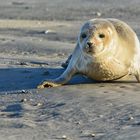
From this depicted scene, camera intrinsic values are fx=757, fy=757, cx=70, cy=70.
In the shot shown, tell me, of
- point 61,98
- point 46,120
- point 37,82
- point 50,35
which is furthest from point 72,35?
point 46,120

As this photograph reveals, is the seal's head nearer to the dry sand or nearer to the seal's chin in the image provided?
the seal's chin

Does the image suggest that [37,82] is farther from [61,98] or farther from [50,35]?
[50,35]

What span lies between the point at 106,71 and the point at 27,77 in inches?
45.1

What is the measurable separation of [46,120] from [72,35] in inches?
258

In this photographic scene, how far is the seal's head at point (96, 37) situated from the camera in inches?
277

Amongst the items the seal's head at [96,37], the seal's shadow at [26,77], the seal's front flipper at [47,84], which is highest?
the seal's head at [96,37]

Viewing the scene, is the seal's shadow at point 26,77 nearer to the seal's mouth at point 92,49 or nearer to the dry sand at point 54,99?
the dry sand at point 54,99

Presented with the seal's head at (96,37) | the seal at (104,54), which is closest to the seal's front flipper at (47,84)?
the seal at (104,54)

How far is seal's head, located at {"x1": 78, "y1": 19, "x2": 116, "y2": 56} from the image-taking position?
7043mm

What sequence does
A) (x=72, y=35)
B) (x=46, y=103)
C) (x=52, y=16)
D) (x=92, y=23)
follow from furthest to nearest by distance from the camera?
(x=52, y=16), (x=72, y=35), (x=92, y=23), (x=46, y=103)

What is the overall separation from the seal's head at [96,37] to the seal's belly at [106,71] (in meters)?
0.23

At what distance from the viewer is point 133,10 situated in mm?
16188

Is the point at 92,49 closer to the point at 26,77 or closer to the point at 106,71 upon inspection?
the point at 106,71

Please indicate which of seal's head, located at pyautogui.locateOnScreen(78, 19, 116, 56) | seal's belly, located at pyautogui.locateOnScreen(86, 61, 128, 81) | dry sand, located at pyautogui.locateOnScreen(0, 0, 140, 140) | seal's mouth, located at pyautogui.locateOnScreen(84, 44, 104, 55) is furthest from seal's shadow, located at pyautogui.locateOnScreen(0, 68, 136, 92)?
seal's mouth, located at pyautogui.locateOnScreen(84, 44, 104, 55)
